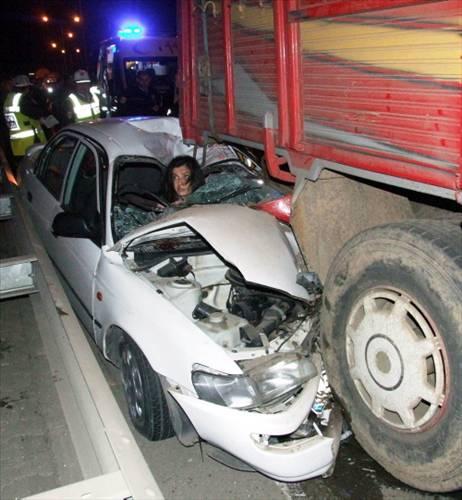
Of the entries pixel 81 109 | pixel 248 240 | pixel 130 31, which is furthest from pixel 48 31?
pixel 248 240

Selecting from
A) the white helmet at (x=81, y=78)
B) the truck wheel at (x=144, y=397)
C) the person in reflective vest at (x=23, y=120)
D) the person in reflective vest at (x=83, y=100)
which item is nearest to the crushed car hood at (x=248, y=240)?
the truck wheel at (x=144, y=397)

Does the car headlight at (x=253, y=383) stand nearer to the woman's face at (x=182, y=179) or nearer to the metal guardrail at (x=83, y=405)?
the metal guardrail at (x=83, y=405)

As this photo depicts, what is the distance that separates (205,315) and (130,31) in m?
10.4

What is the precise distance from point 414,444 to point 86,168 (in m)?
3.15

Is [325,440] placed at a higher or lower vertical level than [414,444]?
lower

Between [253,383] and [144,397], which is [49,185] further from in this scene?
[253,383]

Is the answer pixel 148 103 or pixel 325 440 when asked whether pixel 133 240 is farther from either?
pixel 148 103

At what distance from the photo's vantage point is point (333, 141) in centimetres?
247

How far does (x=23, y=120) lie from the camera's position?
1028 cm

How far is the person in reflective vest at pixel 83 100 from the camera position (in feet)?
36.6

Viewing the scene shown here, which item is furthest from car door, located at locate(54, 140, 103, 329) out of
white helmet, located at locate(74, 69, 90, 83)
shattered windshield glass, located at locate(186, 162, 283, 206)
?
white helmet, located at locate(74, 69, 90, 83)

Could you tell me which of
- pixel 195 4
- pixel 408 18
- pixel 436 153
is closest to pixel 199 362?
pixel 436 153

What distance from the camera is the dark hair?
4.16 m

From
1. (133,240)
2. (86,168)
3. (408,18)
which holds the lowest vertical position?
(133,240)
